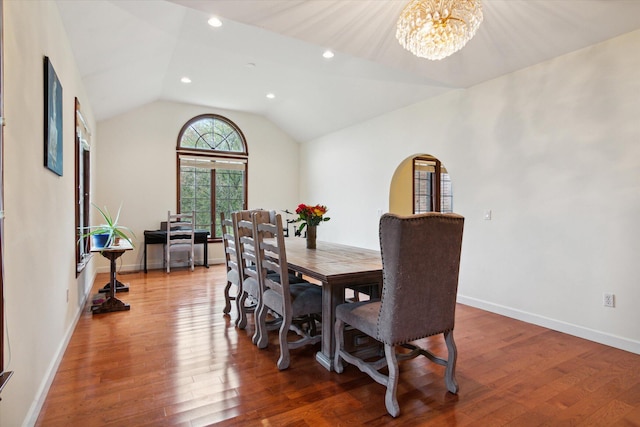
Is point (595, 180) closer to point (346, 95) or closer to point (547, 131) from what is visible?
point (547, 131)

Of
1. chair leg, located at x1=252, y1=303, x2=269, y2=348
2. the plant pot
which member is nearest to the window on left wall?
the plant pot

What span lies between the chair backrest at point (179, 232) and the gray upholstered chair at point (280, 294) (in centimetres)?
360

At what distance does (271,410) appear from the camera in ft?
6.20

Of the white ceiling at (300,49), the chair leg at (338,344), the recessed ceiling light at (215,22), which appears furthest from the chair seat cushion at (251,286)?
the recessed ceiling light at (215,22)

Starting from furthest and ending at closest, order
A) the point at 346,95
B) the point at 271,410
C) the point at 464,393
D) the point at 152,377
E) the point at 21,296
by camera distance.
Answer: the point at 346,95
the point at 152,377
the point at 464,393
the point at 271,410
the point at 21,296

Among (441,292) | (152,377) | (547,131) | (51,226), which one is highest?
(547,131)

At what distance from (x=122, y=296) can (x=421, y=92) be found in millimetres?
4589

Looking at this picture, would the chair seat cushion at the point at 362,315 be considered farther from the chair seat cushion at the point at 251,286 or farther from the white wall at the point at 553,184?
the white wall at the point at 553,184

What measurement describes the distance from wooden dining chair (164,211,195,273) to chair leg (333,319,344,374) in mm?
4224

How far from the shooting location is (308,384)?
2.17 metres

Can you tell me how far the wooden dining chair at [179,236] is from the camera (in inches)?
227

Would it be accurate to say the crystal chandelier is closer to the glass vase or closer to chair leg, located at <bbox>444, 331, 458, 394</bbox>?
the glass vase

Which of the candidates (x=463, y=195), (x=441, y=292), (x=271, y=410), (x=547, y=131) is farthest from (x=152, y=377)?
(x=547, y=131)

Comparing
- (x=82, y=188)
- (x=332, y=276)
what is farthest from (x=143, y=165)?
(x=332, y=276)
